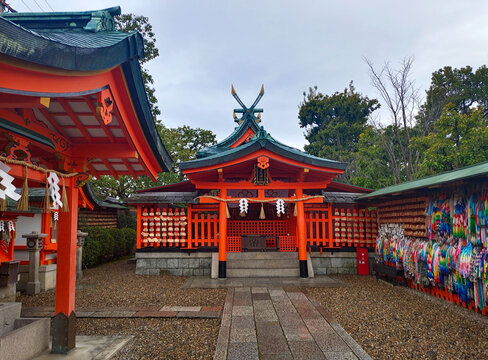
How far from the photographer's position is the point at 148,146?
4.82 meters

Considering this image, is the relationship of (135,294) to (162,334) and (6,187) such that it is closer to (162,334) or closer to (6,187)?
(162,334)

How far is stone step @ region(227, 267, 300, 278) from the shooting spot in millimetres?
11055

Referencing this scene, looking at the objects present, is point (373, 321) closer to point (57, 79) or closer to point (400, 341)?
point (400, 341)

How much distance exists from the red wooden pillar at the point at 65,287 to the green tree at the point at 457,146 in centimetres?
1407

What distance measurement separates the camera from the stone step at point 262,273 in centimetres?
1105

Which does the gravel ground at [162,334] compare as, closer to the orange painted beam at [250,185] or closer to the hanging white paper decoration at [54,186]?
the hanging white paper decoration at [54,186]

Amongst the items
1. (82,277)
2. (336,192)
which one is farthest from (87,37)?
(336,192)

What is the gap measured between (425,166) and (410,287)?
7.25m

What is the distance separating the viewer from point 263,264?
37.2 feet

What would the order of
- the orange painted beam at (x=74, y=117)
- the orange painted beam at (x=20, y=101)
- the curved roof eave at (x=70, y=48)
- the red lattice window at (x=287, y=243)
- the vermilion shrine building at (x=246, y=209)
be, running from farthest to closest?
1. the red lattice window at (x=287, y=243)
2. the vermilion shrine building at (x=246, y=209)
3. the orange painted beam at (x=74, y=117)
4. the orange painted beam at (x=20, y=101)
5. the curved roof eave at (x=70, y=48)

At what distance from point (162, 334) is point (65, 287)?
6.24 ft

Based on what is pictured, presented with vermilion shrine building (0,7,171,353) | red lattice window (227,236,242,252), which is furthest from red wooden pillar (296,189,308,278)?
vermilion shrine building (0,7,171,353)

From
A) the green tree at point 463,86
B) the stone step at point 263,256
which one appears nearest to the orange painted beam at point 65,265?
the stone step at point 263,256

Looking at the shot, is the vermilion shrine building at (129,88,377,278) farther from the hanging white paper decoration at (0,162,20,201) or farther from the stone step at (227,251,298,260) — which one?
the hanging white paper decoration at (0,162,20,201)
